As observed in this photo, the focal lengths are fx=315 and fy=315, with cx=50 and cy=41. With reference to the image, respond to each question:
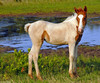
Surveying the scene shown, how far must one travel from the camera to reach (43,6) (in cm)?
3566

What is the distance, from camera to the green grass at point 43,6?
33.0 meters

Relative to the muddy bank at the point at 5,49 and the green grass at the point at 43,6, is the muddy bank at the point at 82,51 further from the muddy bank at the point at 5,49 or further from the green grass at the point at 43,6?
the green grass at the point at 43,6

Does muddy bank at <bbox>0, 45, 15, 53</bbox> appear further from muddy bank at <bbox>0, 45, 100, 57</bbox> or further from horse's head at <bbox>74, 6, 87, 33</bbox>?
horse's head at <bbox>74, 6, 87, 33</bbox>

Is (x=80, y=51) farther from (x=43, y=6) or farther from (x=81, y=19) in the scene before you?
(x=43, y=6)

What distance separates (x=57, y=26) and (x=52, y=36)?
0.30 meters

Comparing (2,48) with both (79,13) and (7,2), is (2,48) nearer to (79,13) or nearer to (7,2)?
(79,13)

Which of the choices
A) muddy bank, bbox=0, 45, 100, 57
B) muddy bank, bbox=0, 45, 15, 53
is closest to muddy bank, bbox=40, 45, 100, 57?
muddy bank, bbox=0, 45, 100, 57

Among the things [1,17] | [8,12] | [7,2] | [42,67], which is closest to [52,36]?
[42,67]

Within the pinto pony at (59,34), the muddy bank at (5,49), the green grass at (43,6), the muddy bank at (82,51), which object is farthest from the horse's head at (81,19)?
the green grass at (43,6)

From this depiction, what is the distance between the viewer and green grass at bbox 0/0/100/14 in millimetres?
32969

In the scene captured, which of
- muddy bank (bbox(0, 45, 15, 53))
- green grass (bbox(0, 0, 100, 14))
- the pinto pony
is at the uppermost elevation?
the pinto pony

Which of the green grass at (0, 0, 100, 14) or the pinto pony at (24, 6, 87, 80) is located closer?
the pinto pony at (24, 6, 87, 80)

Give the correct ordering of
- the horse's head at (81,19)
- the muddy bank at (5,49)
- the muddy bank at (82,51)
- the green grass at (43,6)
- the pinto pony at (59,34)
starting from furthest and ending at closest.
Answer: the green grass at (43,6) → the muddy bank at (5,49) → the muddy bank at (82,51) → the pinto pony at (59,34) → the horse's head at (81,19)

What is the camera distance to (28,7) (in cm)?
3547
